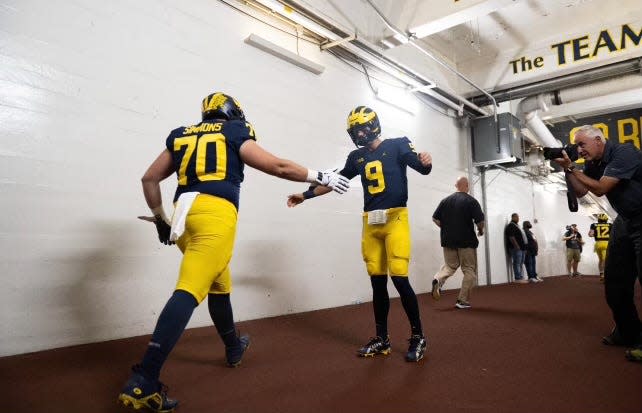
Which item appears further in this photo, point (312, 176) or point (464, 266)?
point (464, 266)

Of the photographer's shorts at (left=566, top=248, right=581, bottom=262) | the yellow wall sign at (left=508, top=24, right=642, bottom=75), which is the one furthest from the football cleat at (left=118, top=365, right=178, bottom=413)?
the photographer's shorts at (left=566, top=248, right=581, bottom=262)

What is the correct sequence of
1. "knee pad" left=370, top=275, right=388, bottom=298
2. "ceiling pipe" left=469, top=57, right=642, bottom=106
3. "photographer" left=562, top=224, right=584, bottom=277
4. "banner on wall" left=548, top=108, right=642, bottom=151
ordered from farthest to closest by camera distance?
"photographer" left=562, top=224, right=584, bottom=277 < "banner on wall" left=548, top=108, right=642, bottom=151 < "ceiling pipe" left=469, top=57, right=642, bottom=106 < "knee pad" left=370, top=275, right=388, bottom=298

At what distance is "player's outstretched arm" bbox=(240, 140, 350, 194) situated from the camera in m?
1.88

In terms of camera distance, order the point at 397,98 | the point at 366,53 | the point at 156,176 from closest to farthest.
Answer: the point at 156,176, the point at 366,53, the point at 397,98

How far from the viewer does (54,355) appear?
273cm

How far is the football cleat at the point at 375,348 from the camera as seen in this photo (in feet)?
8.68

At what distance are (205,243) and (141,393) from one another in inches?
25.4

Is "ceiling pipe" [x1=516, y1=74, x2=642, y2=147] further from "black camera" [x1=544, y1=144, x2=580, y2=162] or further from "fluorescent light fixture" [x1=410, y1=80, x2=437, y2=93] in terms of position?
"black camera" [x1=544, y1=144, x2=580, y2=162]

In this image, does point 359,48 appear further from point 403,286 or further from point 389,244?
point 403,286

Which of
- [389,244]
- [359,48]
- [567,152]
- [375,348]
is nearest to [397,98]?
[359,48]

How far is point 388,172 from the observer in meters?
2.67

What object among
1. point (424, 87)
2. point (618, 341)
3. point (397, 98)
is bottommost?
point (618, 341)

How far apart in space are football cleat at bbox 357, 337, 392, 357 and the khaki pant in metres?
2.65

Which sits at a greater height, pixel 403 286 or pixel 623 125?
pixel 623 125
